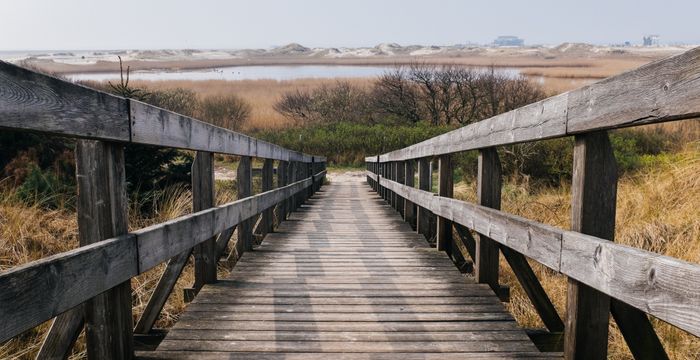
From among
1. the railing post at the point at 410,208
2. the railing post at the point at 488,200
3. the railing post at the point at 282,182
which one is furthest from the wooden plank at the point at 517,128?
the railing post at the point at 282,182

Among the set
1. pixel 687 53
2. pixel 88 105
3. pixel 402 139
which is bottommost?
pixel 402 139

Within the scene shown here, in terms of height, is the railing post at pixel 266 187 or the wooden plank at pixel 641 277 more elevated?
the wooden plank at pixel 641 277

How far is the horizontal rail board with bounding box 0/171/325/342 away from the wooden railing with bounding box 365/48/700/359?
1.78 m

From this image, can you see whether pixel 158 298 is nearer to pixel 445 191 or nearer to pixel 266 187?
pixel 445 191

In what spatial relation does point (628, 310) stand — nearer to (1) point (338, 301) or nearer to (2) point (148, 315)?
(1) point (338, 301)

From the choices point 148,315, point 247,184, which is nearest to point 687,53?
point 148,315

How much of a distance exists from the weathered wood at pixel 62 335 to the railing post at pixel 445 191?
354 centimetres

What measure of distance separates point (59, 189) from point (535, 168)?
1021 cm

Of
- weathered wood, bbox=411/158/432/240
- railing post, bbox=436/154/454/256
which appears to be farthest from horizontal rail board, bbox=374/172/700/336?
weathered wood, bbox=411/158/432/240

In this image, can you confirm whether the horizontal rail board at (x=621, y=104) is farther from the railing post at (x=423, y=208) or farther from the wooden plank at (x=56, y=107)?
the railing post at (x=423, y=208)

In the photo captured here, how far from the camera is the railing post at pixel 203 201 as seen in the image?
3.71m

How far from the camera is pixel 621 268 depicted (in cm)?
191

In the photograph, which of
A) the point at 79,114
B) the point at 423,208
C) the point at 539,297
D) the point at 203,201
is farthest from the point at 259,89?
the point at 79,114

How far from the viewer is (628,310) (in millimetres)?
2285
